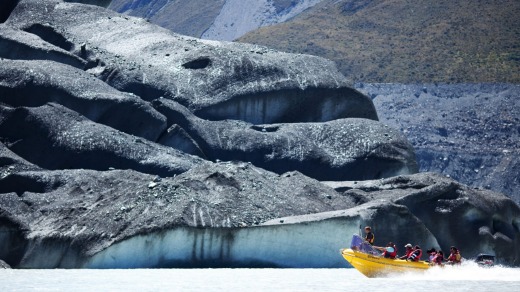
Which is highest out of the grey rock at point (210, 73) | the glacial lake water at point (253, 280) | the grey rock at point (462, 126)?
the grey rock at point (462, 126)

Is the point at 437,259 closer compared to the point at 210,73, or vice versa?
the point at 437,259

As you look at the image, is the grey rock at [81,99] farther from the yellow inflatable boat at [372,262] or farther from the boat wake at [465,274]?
the yellow inflatable boat at [372,262]

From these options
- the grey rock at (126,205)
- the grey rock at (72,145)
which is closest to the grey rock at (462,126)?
the grey rock at (72,145)

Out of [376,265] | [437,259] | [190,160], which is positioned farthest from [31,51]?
[376,265]

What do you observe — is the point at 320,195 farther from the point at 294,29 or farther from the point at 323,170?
the point at 294,29

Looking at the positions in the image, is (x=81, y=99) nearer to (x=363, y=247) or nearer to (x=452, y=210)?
(x=452, y=210)

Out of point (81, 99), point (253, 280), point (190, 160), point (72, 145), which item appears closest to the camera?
point (253, 280)
